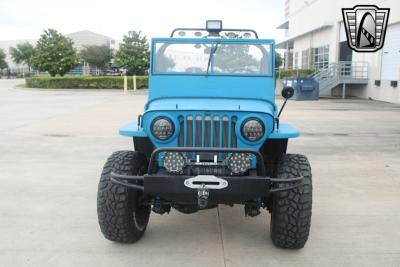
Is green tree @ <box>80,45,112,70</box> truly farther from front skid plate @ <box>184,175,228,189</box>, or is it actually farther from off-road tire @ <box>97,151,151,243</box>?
front skid plate @ <box>184,175,228,189</box>

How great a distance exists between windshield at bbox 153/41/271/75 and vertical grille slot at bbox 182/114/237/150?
101 centimetres

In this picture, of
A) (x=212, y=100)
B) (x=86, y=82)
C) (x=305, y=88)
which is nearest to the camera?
(x=212, y=100)

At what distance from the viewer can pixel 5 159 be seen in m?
8.02

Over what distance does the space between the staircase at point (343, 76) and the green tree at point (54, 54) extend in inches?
902

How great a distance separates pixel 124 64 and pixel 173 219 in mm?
37122

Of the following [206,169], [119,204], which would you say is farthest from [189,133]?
[119,204]

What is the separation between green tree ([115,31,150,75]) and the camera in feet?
135

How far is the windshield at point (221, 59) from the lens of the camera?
15.9ft

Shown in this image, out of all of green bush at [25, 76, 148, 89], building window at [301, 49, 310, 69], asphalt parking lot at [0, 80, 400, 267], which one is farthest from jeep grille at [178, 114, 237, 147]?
building window at [301, 49, 310, 69]

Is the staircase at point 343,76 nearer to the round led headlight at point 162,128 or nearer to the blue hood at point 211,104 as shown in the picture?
the blue hood at point 211,104

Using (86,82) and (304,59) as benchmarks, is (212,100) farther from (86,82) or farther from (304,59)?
(304,59)

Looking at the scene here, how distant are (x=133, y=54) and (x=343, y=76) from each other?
21.6 m

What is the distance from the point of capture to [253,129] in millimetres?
3871

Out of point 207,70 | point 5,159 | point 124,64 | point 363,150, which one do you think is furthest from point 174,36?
point 124,64
